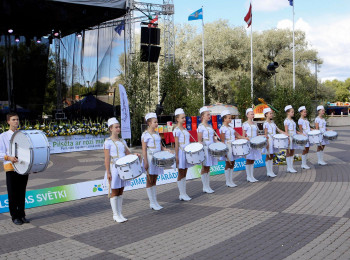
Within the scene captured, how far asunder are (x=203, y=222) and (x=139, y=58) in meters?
15.5

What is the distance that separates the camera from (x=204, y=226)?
6348mm

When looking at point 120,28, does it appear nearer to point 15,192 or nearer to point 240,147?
point 240,147

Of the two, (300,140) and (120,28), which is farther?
(120,28)

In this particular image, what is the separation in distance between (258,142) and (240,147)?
28.9 inches

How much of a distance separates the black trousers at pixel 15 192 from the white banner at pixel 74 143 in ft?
39.8

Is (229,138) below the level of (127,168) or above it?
above

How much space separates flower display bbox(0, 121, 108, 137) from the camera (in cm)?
1902

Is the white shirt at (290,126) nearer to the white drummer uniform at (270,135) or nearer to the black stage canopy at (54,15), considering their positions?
the white drummer uniform at (270,135)

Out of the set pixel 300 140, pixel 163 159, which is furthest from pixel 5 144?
Result: pixel 300 140

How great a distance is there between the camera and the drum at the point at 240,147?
9.20 m

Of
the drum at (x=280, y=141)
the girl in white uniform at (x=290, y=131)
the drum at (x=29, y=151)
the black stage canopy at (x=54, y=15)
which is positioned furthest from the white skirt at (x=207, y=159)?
the black stage canopy at (x=54, y=15)

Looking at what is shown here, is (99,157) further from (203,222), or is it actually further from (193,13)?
(193,13)

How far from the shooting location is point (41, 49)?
2673cm

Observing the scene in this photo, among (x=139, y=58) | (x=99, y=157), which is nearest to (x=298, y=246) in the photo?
(x=99, y=157)
